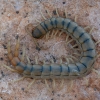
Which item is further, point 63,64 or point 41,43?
point 41,43

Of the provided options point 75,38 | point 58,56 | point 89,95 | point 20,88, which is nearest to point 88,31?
point 75,38

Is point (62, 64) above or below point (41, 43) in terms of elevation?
below

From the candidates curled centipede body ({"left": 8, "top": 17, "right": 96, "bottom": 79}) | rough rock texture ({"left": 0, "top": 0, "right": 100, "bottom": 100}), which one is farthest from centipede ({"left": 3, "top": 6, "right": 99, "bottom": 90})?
rough rock texture ({"left": 0, "top": 0, "right": 100, "bottom": 100})

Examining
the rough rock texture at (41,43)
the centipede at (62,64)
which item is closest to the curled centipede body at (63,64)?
the centipede at (62,64)

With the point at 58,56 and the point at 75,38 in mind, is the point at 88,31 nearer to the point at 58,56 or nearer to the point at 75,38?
the point at 75,38

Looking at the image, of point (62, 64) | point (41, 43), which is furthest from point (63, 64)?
point (41, 43)

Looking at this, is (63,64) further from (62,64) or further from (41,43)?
(41,43)
